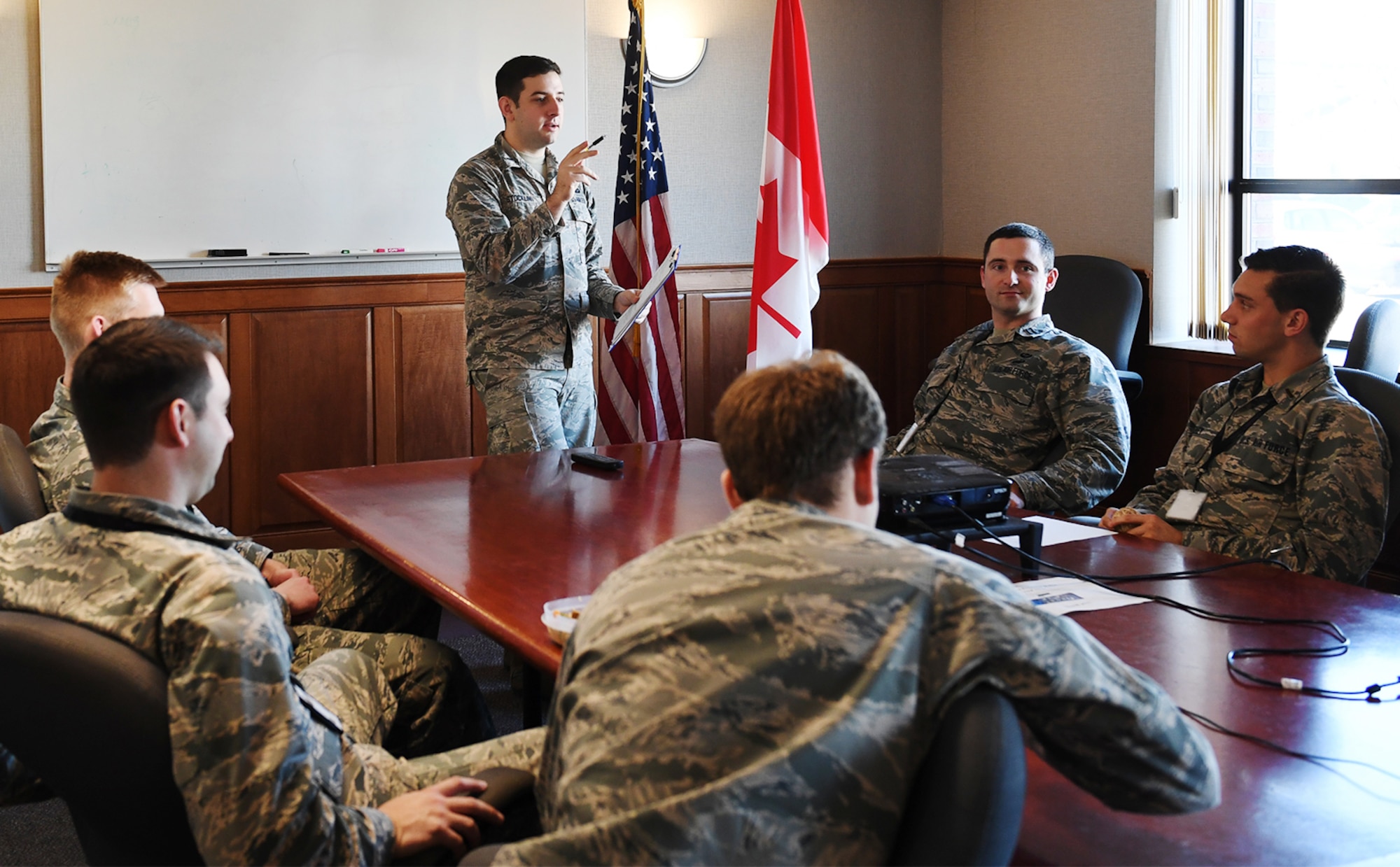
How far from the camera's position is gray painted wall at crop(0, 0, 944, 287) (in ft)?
16.1

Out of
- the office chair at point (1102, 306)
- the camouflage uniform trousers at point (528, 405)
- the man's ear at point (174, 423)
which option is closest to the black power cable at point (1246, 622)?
the man's ear at point (174, 423)

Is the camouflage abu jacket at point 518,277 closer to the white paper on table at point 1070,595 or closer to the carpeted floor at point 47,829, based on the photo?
the carpeted floor at point 47,829

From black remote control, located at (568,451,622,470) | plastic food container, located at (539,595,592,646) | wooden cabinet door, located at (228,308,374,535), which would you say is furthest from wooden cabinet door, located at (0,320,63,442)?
plastic food container, located at (539,595,592,646)

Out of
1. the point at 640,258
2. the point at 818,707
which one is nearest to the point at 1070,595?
the point at 818,707

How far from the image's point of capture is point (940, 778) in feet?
3.23

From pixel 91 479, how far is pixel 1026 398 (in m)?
2.03

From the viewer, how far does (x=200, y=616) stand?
1296 millimetres

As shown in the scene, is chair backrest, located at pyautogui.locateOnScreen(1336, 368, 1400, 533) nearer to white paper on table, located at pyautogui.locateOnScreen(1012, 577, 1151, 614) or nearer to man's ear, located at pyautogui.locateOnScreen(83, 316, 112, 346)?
white paper on table, located at pyautogui.locateOnScreen(1012, 577, 1151, 614)

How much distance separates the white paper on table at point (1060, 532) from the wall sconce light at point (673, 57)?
10.3ft

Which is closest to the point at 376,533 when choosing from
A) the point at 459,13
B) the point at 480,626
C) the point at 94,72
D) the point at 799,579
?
the point at 480,626

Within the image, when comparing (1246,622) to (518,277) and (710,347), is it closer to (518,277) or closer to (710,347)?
(518,277)

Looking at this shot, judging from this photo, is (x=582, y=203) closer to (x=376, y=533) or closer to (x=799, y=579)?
(x=376, y=533)

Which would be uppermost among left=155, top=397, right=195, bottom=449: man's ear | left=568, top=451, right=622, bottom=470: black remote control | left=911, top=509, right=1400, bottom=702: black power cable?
left=155, top=397, right=195, bottom=449: man's ear

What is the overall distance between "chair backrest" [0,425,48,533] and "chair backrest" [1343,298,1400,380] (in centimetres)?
313
